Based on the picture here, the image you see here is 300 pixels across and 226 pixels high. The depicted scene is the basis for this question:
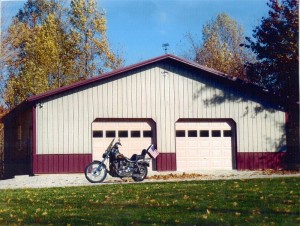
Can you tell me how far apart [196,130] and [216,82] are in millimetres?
2245

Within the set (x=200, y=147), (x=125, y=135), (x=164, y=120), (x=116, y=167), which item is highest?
(x=164, y=120)

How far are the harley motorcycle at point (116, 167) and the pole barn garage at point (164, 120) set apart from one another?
3.74 m

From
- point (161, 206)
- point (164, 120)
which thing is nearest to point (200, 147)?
point (164, 120)

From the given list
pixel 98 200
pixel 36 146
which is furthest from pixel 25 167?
pixel 98 200

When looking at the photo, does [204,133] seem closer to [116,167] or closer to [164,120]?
[164,120]

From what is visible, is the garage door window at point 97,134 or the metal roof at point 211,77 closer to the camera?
the metal roof at point 211,77

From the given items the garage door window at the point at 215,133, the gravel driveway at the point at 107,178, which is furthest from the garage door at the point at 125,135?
the garage door window at the point at 215,133

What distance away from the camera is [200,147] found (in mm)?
21109

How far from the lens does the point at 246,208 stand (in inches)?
347

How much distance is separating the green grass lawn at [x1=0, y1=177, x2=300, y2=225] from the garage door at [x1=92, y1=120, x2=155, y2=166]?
24.6 feet

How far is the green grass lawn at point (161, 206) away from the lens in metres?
7.93

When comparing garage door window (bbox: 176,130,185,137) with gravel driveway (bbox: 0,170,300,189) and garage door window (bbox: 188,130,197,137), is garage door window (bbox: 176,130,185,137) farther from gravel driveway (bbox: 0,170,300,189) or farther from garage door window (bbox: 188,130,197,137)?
gravel driveway (bbox: 0,170,300,189)

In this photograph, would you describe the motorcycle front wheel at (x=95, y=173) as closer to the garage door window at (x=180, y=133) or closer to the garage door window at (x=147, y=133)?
the garage door window at (x=147, y=133)

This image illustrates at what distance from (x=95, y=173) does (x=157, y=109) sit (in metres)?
5.38
